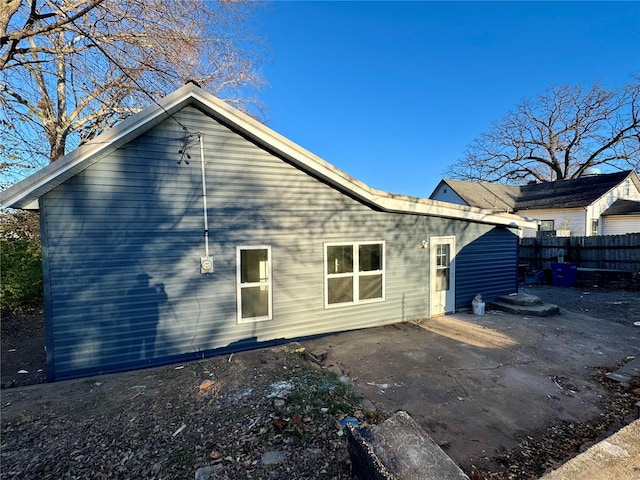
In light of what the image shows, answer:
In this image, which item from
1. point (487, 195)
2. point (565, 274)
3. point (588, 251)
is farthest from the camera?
point (487, 195)

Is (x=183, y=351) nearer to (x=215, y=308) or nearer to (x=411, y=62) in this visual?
(x=215, y=308)

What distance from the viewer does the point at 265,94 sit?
39.3 ft

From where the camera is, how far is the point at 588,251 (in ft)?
42.2

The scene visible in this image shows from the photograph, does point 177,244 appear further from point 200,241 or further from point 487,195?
point 487,195

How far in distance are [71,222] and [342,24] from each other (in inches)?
368

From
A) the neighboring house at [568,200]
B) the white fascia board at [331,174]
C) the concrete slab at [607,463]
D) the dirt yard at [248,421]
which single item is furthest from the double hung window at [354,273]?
the neighboring house at [568,200]

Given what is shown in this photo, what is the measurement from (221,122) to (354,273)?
4.00m

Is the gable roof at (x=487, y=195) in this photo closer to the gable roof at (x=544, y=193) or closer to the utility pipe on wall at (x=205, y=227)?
the gable roof at (x=544, y=193)

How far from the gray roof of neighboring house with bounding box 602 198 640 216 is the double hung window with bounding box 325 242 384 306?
20.5 meters

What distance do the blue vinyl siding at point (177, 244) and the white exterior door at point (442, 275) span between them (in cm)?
230

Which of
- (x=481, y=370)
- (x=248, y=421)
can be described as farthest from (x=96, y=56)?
(x=481, y=370)

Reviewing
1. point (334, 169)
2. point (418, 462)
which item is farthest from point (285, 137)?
point (418, 462)

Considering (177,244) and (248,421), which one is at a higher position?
(177,244)

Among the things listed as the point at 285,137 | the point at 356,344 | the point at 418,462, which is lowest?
the point at 356,344
